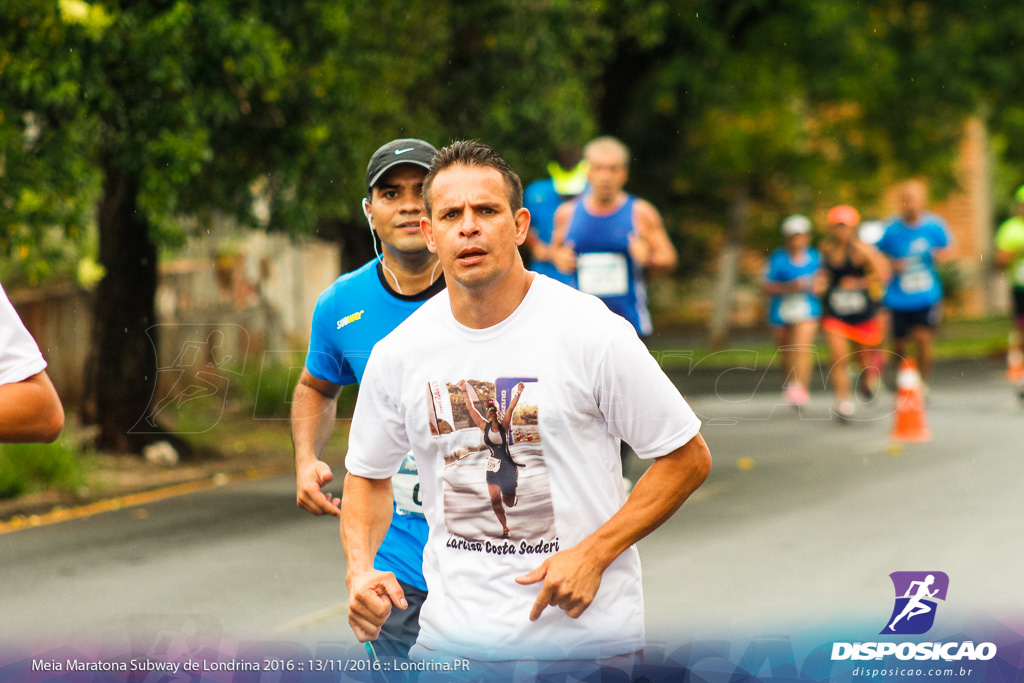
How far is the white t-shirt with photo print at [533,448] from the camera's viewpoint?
2.47 meters

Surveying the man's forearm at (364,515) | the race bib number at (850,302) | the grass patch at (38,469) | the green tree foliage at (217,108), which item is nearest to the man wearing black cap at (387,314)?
the man's forearm at (364,515)

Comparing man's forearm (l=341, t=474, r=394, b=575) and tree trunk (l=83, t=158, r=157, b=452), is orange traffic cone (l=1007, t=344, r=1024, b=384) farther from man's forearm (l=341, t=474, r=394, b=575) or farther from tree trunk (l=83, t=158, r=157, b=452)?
man's forearm (l=341, t=474, r=394, b=575)

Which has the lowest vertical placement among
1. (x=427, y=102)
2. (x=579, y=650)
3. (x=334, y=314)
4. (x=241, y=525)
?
(x=241, y=525)

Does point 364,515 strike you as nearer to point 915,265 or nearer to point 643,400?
point 643,400

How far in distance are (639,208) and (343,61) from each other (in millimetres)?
3538

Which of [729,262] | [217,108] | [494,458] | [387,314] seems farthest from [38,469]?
[729,262]

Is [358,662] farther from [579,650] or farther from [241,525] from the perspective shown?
[241,525]

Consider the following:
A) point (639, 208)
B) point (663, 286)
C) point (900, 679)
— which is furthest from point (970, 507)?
point (663, 286)

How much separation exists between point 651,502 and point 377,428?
0.61 meters

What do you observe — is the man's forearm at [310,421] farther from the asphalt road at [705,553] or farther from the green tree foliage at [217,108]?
the green tree foliage at [217,108]

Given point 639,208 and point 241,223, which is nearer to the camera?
point 639,208

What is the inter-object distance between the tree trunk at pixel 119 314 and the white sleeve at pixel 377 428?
7929 mm

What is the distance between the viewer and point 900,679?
9.93 feet

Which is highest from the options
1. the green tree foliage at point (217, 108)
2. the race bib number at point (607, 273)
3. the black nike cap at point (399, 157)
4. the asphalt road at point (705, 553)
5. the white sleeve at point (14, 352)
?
the green tree foliage at point (217, 108)
